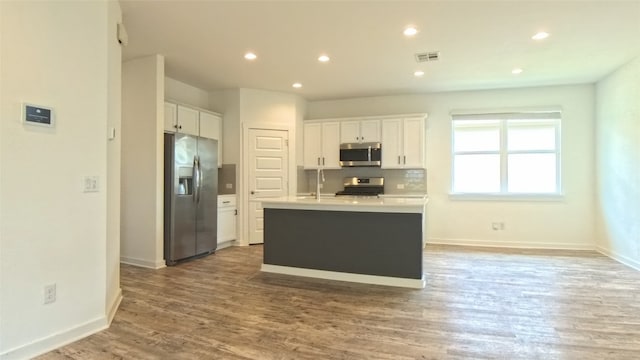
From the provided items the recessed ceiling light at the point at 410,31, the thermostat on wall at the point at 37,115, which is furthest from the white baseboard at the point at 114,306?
the recessed ceiling light at the point at 410,31

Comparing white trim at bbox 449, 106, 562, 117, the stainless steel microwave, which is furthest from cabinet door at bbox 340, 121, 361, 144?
white trim at bbox 449, 106, 562, 117

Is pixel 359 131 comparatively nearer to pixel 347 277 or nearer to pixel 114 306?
pixel 347 277

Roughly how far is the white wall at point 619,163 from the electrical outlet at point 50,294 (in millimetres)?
6165

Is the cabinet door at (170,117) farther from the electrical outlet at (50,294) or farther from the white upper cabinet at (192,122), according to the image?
the electrical outlet at (50,294)

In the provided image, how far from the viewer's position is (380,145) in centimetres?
609

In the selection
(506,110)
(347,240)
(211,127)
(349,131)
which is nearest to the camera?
(347,240)

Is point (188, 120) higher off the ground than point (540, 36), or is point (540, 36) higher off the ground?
point (540, 36)

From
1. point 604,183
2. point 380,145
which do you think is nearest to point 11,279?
point 380,145

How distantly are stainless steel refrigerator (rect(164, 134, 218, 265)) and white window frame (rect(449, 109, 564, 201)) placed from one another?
4.06 metres

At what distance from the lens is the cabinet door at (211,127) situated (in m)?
5.50

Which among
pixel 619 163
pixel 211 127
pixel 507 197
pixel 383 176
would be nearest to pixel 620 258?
pixel 619 163

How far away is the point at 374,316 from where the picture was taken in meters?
2.91

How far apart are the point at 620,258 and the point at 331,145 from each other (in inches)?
181

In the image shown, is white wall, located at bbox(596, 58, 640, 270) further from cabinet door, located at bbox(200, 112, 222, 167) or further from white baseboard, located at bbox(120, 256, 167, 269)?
white baseboard, located at bbox(120, 256, 167, 269)
